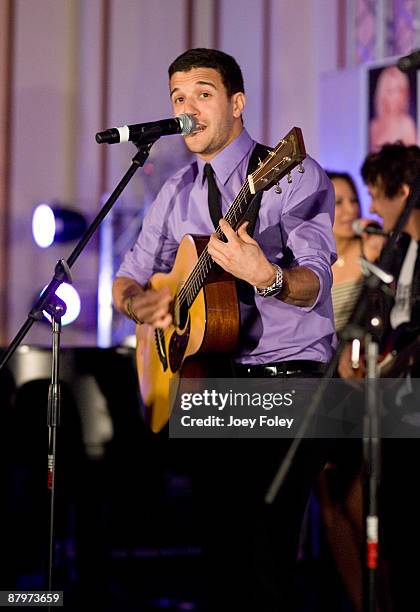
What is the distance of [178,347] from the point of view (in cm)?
291

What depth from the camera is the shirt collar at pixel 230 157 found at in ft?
9.41

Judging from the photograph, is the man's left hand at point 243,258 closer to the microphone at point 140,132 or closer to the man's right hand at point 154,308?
the microphone at point 140,132

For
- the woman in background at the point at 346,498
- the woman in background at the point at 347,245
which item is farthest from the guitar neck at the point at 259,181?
the woman in background at the point at 347,245

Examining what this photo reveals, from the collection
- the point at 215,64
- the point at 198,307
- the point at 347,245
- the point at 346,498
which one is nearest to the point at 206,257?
the point at 198,307

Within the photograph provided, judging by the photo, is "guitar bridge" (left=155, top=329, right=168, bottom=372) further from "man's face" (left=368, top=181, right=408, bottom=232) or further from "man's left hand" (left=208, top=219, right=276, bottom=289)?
"man's face" (left=368, top=181, right=408, bottom=232)

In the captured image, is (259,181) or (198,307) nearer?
A: (259,181)

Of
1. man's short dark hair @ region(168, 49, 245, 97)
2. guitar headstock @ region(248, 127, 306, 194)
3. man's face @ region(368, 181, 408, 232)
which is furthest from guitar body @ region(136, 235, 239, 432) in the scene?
man's face @ region(368, 181, 408, 232)

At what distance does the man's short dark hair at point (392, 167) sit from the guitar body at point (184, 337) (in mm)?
924

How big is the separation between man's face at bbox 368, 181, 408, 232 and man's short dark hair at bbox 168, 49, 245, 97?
85 cm

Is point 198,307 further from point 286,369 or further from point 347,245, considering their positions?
point 347,245

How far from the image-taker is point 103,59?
627 cm

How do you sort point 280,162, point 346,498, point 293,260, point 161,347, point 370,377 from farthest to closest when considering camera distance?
point 346,498, point 161,347, point 293,260, point 280,162, point 370,377

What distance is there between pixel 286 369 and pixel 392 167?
1.18m

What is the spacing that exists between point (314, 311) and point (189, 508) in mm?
3096
